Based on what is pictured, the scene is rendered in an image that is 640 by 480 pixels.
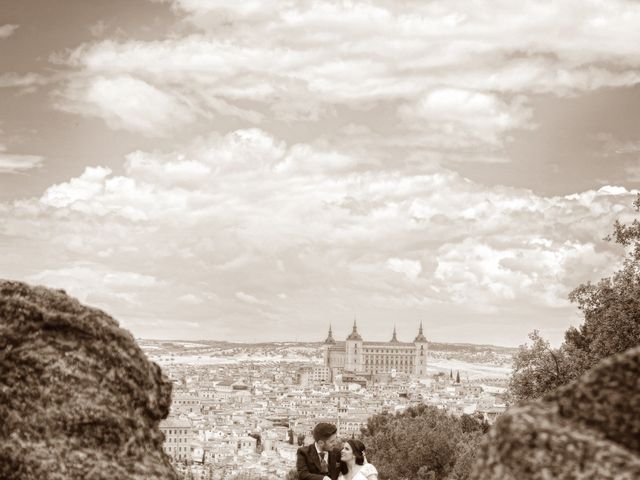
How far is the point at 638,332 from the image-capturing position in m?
21.0

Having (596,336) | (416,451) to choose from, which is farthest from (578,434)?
(416,451)

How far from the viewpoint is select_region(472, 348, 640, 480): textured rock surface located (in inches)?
141

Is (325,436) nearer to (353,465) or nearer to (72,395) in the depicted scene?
(353,465)

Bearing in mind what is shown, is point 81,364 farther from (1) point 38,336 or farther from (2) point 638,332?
(2) point 638,332

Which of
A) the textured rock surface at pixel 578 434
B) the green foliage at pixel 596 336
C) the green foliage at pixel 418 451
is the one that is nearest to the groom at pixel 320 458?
the textured rock surface at pixel 578 434

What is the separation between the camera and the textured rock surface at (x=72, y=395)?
4910 millimetres

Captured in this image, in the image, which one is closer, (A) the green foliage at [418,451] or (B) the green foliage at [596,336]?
(B) the green foliage at [596,336]

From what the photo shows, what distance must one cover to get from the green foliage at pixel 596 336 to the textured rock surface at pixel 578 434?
18.1 m

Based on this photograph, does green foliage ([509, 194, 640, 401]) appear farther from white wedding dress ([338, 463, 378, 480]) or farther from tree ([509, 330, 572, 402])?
white wedding dress ([338, 463, 378, 480])

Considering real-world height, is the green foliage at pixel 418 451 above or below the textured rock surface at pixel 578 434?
below

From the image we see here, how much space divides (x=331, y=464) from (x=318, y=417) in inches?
7317

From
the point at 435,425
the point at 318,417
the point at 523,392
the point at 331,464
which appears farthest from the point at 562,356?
the point at 318,417

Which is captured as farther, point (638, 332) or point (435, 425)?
point (435, 425)

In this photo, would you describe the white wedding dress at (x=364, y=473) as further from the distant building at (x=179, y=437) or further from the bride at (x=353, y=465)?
the distant building at (x=179, y=437)
